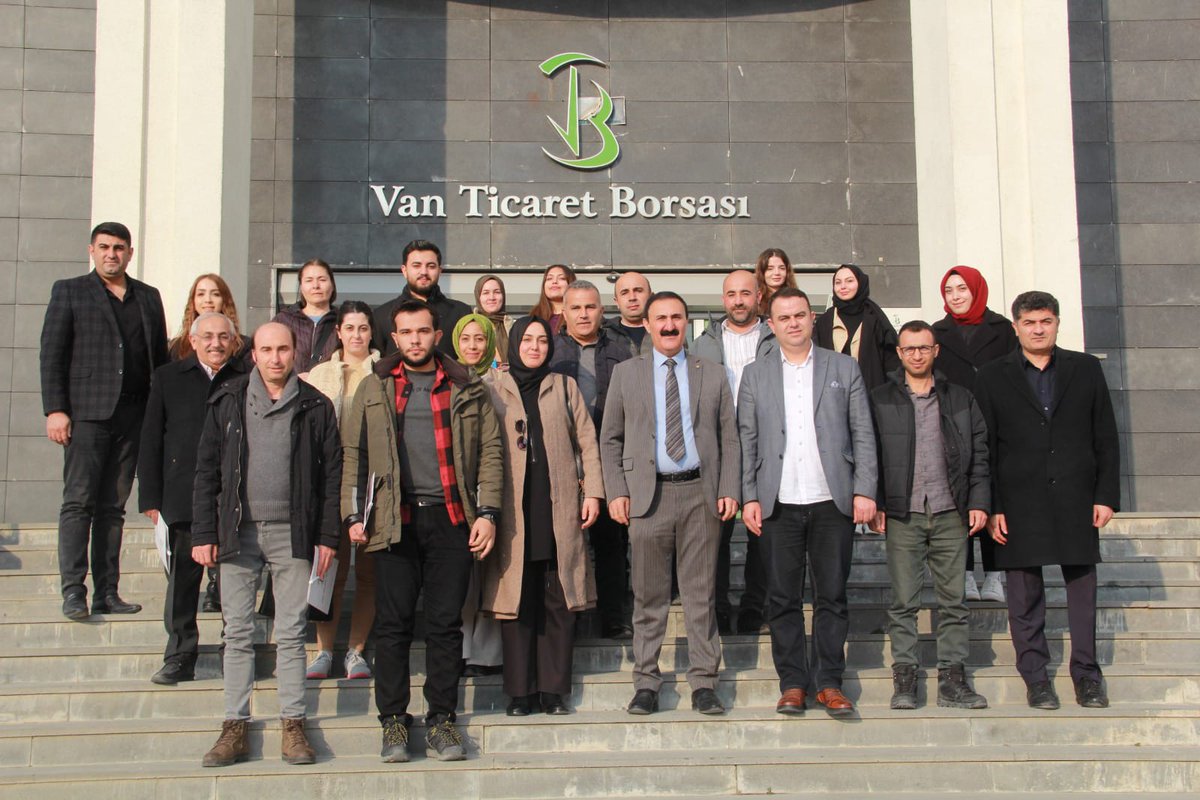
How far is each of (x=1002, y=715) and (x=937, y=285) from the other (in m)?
6.42

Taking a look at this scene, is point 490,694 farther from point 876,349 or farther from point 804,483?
point 876,349

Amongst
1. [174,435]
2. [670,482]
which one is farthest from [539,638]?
[174,435]

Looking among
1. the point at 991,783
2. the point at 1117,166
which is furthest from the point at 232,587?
the point at 1117,166

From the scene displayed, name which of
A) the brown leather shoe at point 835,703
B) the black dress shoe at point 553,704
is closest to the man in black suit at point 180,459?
the black dress shoe at point 553,704

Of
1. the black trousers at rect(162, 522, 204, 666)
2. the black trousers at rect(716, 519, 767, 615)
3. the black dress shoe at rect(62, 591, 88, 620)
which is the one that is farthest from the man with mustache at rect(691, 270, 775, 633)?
the black dress shoe at rect(62, 591, 88, 620)

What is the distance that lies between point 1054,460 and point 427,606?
10.4 feet

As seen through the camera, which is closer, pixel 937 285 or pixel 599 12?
pixel 937 285

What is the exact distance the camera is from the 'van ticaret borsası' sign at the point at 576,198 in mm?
12594

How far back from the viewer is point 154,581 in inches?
286

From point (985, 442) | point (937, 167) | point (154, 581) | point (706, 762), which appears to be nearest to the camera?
point (706, 762)

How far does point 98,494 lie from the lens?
6.58m

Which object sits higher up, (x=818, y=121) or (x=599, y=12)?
(x=599, y=12)

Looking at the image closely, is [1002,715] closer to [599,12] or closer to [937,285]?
[937,285]

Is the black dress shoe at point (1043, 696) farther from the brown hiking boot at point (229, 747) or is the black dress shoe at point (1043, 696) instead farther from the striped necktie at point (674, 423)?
the brown hiking boot at point (229, 747)
